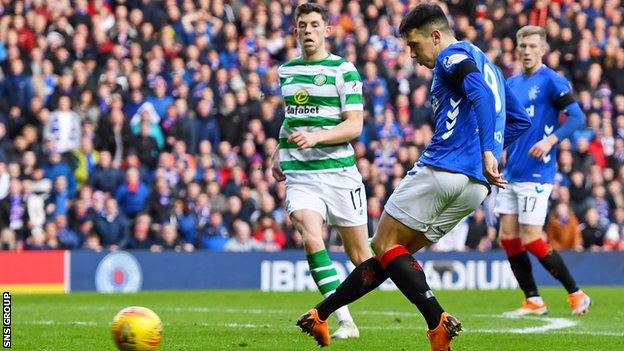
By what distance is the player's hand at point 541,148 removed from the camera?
12.3m

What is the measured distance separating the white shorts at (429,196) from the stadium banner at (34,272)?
11.5 meters

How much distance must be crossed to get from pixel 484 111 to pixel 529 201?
201 inches

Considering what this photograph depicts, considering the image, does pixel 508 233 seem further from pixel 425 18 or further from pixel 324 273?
pixel 425 18

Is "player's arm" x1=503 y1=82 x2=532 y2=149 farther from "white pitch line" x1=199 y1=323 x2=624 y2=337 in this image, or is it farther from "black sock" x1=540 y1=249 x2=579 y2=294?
"black sock" x1=540 y1=249 x2=579 y2=294

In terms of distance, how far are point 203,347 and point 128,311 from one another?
109 cm

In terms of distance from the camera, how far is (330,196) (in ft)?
34.0

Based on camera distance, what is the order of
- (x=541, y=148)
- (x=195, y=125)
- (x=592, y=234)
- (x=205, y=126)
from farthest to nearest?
(x=592, y=234), (x=205, y=126), (x=195, y=125), (x=541, y=148)

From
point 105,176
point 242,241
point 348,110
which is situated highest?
point 348,110

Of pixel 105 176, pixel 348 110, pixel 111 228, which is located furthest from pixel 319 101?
pixel 105 176

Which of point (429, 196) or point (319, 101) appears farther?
point (319, 101)

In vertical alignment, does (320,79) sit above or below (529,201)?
above

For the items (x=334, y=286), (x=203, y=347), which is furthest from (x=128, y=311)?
(x=334, y=286)

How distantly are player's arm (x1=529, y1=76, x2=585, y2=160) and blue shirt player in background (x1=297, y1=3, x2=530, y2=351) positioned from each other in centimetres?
392

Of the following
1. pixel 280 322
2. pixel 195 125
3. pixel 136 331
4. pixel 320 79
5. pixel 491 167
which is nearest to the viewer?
pixel 491 167
